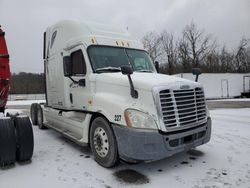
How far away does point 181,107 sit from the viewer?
14.4ft

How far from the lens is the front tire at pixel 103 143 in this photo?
454cm

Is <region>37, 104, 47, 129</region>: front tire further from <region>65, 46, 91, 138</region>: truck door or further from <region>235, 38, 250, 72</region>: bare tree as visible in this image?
<region>235, 38, 250, 72</region>: bare tree

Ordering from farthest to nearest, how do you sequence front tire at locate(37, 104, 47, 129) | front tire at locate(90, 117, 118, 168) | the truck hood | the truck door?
front tire at locate(37, 104, 47, 129) → the truck door → front tire at locate(90, 117, 118, 168) → the truck hood

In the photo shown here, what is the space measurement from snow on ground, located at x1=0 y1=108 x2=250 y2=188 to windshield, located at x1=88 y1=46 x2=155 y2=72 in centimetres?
203

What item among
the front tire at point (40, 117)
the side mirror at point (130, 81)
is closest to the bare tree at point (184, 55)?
the front tire at point (40, 117)

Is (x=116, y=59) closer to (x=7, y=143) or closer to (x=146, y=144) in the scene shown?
(x=146, y=144)

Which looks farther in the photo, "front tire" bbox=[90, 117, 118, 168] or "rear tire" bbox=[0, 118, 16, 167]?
"rear tire" bbox=[0, 118, 16, 167]

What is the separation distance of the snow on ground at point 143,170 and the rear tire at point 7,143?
0.19 metres

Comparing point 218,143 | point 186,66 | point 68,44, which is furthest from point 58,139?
point 186,66

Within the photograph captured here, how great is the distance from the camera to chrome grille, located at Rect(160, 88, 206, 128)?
13.8ft

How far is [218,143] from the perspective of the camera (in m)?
6.38

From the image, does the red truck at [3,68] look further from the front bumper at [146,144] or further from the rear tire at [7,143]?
the front bumper at [146,144]

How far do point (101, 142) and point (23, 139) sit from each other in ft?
5.19

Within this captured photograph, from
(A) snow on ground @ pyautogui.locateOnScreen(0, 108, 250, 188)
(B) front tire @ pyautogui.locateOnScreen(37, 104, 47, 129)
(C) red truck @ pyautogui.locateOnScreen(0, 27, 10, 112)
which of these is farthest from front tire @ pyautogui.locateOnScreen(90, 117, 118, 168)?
(B) front tire @ pyautogui.locateOnScreen(37, 104, 47, 129)
